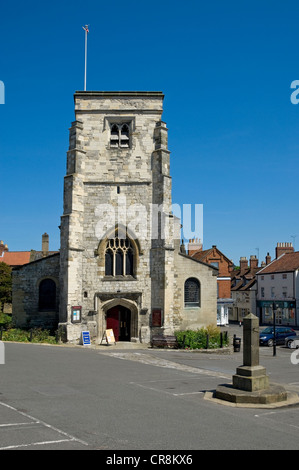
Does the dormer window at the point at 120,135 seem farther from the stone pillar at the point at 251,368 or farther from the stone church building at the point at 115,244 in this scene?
the stone pillar at the point at 251,368

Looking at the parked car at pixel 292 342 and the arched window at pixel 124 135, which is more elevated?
the arched window at pixel 124 135

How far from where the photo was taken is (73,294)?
25.5 meters

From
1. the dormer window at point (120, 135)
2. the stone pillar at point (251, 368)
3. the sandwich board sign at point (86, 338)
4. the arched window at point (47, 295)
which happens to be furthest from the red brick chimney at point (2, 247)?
the stone pillar at point (251, 368)

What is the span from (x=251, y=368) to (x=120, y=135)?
1960 centimetres

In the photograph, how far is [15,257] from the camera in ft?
244

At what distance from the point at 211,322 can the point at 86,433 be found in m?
21.4

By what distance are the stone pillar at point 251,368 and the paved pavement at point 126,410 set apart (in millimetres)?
951

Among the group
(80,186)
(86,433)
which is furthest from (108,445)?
(80,186)

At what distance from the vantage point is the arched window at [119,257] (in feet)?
88.1

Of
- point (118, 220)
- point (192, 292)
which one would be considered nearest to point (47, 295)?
point (118, 220)

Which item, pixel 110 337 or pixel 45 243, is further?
pixel 45 243

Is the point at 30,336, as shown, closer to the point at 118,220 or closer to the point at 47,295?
the point at 47,295

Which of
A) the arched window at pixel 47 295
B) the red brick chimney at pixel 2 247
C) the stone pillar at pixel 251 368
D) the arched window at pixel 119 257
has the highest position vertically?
the red brick chimney at pixel 2 247
